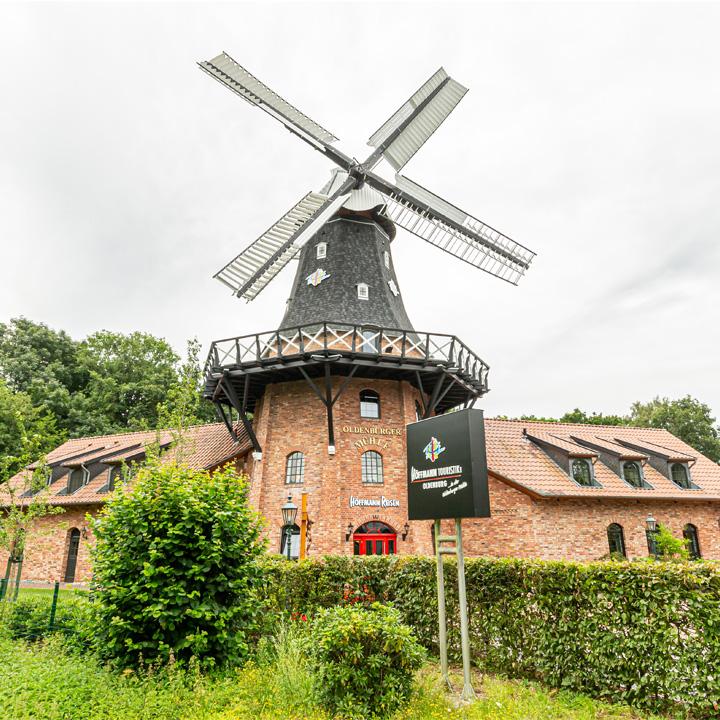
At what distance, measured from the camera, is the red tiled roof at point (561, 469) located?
1766cm

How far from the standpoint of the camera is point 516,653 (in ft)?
23.1

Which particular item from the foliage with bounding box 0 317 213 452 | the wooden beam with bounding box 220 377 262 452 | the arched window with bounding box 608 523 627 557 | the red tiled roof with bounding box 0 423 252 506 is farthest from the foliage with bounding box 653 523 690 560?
Answer: the foliage with bounding box 0 317 213 452

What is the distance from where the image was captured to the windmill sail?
20109 mm

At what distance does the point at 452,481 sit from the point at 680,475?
60.2ft

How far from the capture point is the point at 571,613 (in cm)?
655

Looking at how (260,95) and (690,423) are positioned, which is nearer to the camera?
(260,95)

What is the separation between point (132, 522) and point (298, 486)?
954cm

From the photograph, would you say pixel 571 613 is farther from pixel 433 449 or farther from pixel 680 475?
pixel 680 475

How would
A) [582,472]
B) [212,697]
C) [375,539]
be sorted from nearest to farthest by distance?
[212,697], [375,539], [582,472]

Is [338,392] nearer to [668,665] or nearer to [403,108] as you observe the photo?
[668,665]

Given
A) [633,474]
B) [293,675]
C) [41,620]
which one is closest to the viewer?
[293,675]

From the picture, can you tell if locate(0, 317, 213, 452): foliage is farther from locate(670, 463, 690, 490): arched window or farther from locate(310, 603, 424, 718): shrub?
locate(310, 603, 424, 718): shrub

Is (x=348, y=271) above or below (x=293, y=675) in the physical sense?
above

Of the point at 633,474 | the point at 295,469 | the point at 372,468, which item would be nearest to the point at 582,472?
the point at 633,474
